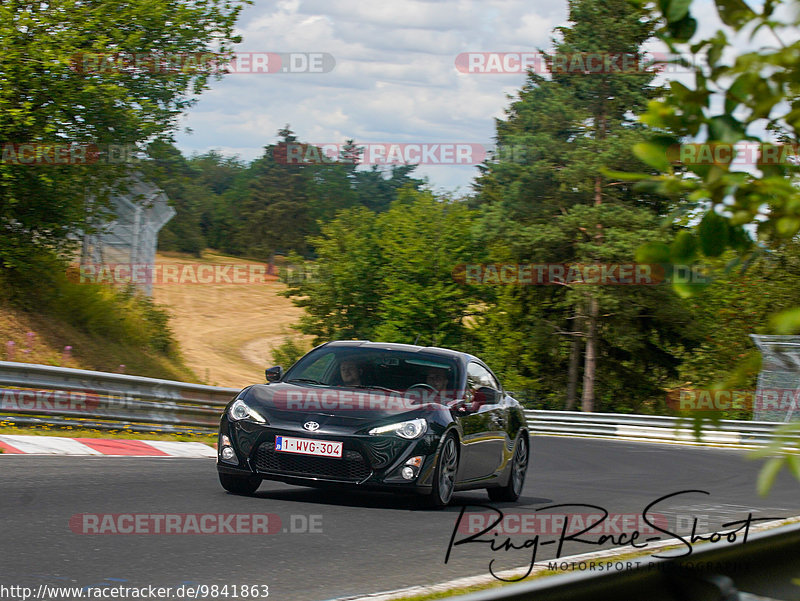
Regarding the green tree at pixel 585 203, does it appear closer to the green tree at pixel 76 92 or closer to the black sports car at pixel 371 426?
the green tree at pixel 76 92

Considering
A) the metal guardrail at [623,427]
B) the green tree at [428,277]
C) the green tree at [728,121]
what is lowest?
the metal guardrail at [623,427]

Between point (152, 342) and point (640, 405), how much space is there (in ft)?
98.8

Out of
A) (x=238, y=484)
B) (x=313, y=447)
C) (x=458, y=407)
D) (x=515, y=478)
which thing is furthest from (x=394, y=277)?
(x=313, y=447)

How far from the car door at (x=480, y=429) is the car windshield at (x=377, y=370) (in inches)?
11.0

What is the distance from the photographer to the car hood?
897cm

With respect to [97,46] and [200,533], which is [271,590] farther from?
[97,46]

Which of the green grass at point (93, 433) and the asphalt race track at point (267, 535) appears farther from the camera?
the green grass at point (93, 433)

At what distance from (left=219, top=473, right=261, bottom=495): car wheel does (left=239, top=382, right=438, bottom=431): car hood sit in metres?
0.68

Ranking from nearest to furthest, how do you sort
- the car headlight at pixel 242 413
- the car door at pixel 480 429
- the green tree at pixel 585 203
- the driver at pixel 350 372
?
the car headlight at pixel 242 413
the car door at pixel 480 429
the driver at pixel 350 372
the green tree at pixel 585 203

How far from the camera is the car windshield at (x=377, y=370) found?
10.0 meters

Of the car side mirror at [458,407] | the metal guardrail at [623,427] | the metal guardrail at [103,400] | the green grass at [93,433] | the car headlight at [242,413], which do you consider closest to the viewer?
the car headlight at [242,413]

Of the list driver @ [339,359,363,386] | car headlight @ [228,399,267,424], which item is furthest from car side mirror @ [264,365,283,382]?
car headlight @ [228,399,267,424]

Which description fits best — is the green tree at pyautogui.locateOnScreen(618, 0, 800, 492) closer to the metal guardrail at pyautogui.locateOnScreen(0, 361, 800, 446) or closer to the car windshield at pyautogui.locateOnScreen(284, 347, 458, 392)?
the car windshield at pyautogui.locateOnScreen(284, 347, 458, 392)

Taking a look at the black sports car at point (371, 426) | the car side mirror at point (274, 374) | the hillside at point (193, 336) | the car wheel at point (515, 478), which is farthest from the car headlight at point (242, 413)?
the hillside at point (193, 336)
